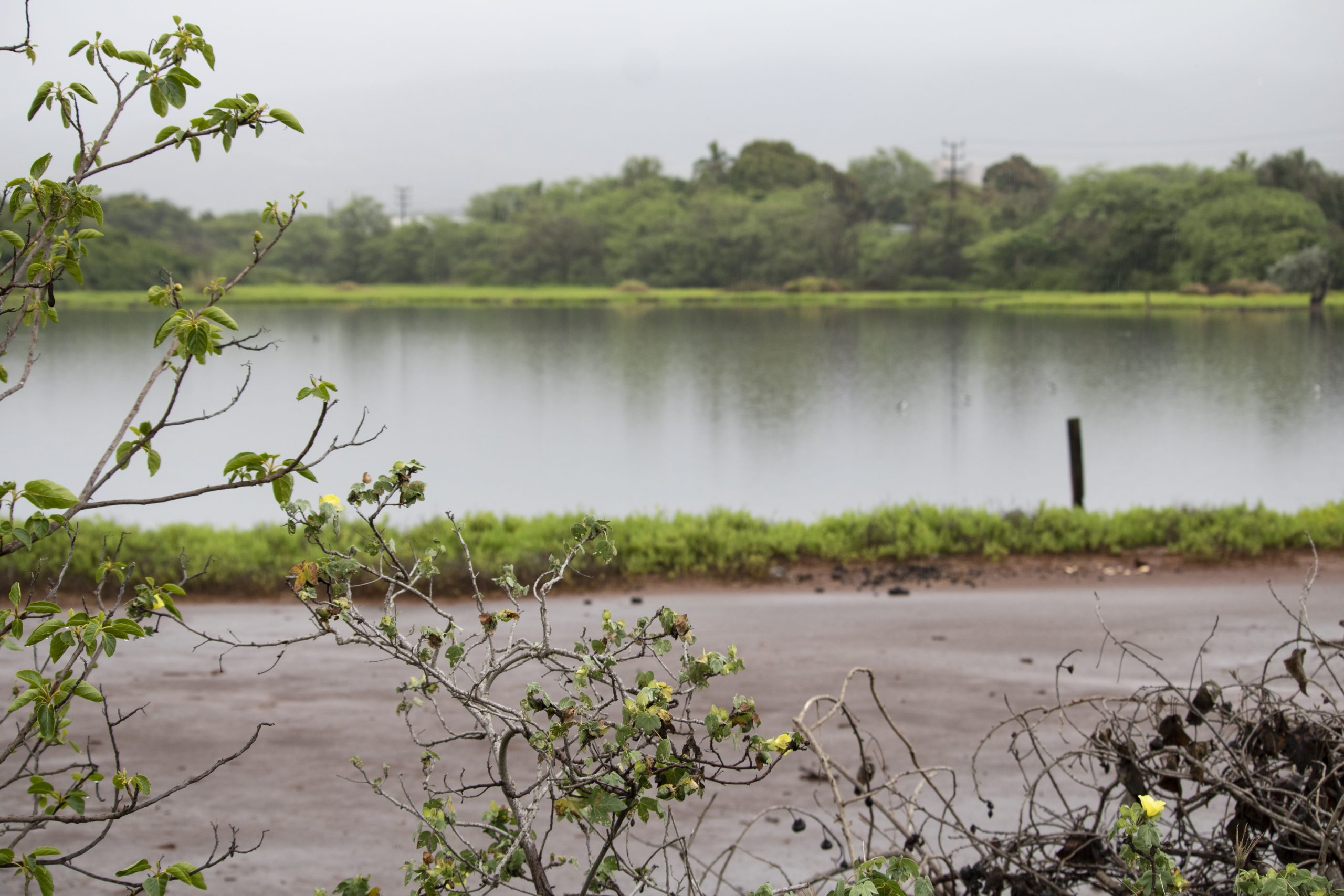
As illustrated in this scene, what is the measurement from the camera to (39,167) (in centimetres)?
223

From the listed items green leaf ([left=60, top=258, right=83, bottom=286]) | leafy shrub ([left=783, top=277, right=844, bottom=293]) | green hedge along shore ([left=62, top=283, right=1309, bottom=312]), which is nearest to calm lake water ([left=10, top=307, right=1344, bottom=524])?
green leaf ([left=60, top=258, right=83, bottom=286])

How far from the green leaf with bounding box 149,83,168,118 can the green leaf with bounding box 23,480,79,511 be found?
0.79 meters

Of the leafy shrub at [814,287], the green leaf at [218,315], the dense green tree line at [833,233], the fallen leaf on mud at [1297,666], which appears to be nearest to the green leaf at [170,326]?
the green leaf at [218,315]

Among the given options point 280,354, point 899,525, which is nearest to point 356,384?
point 280,354

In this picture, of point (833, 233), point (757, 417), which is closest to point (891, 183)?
point (833, 233)

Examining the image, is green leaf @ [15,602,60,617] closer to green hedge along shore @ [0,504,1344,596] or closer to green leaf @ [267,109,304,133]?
green leaf @ [267,109,304,133]

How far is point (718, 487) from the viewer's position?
20.1 meters

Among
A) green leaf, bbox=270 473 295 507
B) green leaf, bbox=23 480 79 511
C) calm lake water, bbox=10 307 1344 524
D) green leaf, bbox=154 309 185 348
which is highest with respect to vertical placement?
green leaf, bbox=154 309 185 348

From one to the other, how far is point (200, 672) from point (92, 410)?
1141 inches

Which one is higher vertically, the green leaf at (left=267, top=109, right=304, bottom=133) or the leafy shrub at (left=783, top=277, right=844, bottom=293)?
the leafy shrub at (left=783, top=277, right=844, bottom=293)

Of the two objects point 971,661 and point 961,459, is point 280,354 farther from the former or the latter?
point 971,661

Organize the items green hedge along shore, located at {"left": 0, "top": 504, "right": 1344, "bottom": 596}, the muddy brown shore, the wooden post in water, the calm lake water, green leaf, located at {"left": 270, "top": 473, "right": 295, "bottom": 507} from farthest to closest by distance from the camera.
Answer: the calm lake water
the wooden post in water
green hedge along shore, located at {"left": 0, "top": 504, "right": 1344, "bottom": 596}
the muddy brown shore
green leaf, located at {"left": 270, "top": 473, "right": 295, "bottom": 507}

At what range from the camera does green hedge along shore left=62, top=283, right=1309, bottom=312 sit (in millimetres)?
86875

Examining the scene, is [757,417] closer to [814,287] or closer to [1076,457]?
[1076,457]
